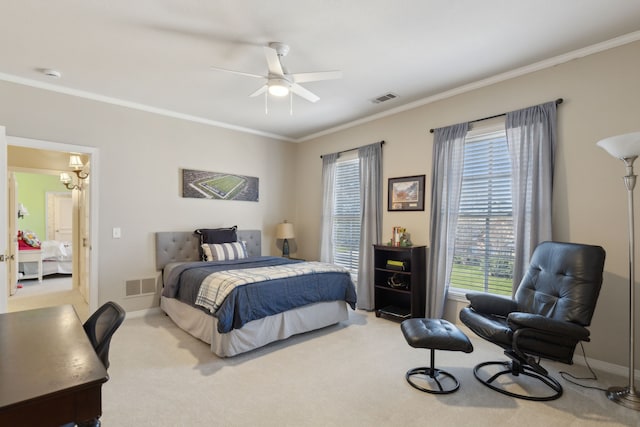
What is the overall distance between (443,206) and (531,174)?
0.96 metres

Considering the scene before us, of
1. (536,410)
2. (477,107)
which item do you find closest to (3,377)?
(536,410)

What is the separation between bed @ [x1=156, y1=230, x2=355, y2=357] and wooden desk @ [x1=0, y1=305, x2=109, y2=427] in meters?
1.55

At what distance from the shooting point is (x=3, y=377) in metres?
1.07

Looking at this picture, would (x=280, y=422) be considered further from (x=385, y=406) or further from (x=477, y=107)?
(x=477, y=107)

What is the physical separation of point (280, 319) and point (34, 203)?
8571mm

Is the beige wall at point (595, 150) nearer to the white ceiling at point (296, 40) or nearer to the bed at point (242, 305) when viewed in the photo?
the white ceiling at point (296, 40)

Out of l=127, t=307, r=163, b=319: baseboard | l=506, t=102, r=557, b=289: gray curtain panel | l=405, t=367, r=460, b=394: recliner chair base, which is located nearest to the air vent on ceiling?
l=506, t=102, r=557, b=289: gray curtain panel

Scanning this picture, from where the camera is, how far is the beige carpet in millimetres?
2113

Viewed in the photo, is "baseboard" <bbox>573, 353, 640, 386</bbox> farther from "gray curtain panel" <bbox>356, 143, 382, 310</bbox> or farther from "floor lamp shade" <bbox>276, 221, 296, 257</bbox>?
"floor lamp shade" <bbox>276, 221, 296, 257</bbox>

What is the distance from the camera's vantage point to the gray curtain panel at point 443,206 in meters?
3.76

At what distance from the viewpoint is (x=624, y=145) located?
90.3 inches

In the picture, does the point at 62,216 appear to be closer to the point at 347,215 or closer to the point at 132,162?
the point at 132,162

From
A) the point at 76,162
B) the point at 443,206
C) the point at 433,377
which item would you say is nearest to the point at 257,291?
the point at 433,377

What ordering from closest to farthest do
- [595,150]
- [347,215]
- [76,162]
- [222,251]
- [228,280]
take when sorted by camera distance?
[595,150]
[228,280]
[222,251]
[76,162]
[347,215]
